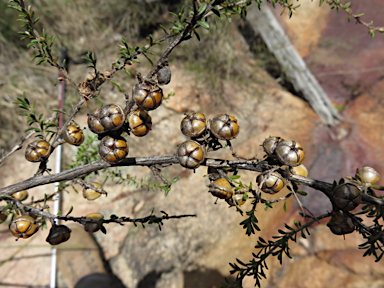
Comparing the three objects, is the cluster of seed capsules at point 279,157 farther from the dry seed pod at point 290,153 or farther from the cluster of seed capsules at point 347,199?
the cluster of seed capsules at point 347,199

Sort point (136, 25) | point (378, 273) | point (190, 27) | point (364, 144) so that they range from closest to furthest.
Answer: point (190, 27) → point (378, 273) → point (364, 144) → point (136, 25)

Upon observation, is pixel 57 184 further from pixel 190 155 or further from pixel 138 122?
pixel 190 155

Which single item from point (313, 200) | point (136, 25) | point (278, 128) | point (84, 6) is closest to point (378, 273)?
point (313, 200)

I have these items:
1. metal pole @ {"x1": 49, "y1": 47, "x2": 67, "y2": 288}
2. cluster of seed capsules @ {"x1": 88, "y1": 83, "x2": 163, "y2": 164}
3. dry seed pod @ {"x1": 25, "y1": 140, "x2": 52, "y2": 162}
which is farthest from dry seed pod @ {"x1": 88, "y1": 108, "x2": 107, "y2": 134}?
metal pole @ {"x1": 49, "y1": 47, "x2": 67, "y2": 288}

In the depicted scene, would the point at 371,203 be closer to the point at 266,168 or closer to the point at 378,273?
the point at 266,168

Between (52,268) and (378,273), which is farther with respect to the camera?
(52,268)

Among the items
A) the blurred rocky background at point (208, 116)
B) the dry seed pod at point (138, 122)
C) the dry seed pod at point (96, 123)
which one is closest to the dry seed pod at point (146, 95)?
the dry seed pod at point (138, 122)
